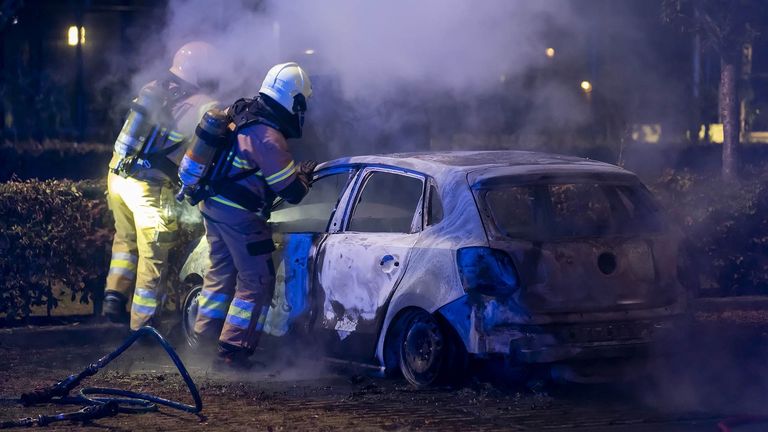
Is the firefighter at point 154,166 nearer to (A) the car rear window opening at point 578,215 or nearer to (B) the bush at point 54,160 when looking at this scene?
(A) the car rear window opening at point 578,215

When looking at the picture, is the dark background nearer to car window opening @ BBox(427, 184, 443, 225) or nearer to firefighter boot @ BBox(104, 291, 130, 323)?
firefighter boot @ BBox(104, 291, 130, 323)

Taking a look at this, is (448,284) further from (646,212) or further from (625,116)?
(625,116)

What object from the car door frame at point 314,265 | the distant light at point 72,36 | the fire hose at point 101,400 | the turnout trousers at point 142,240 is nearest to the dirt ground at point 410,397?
the fire hose at point 101,400

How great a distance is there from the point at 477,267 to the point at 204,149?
2235 millimetres

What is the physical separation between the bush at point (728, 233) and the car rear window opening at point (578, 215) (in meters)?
3.29

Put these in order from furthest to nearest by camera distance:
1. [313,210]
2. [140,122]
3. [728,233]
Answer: [728,233] < [140,122] < [313,210]

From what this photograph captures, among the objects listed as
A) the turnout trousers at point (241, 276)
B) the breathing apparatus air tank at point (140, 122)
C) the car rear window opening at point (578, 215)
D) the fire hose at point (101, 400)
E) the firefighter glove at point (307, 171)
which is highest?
the breathing apparatus air tank at point (140, 122)

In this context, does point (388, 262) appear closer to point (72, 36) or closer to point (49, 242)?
point (49, 242)

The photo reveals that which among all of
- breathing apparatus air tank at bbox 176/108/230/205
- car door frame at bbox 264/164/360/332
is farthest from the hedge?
car door frame at bbox 264/164/360/332

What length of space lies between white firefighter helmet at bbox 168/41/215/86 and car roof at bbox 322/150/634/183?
1828mm

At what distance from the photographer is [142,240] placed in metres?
9.05

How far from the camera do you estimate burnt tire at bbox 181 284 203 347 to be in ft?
29.4

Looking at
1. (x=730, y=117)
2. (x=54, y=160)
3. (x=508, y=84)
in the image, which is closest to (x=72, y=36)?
(x=54, y=160)

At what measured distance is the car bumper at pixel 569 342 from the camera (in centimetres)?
666
